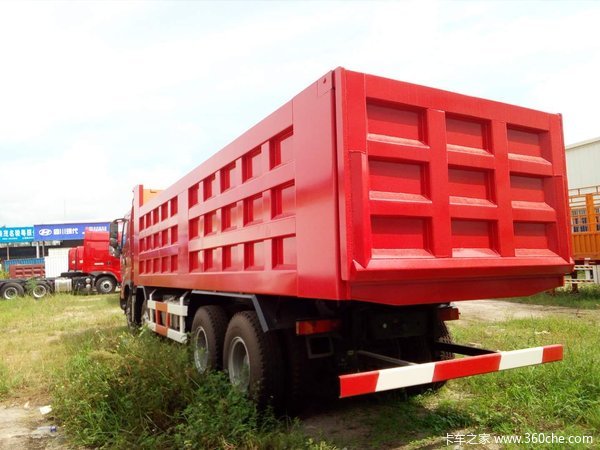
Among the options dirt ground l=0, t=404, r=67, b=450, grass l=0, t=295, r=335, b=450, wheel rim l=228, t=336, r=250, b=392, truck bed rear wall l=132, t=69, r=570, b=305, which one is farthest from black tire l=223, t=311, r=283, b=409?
dirt ground l=0, t=404, r=67, b=450

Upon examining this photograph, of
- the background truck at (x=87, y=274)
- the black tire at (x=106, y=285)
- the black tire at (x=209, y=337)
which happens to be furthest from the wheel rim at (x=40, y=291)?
the black tire at (x=209, y=337)

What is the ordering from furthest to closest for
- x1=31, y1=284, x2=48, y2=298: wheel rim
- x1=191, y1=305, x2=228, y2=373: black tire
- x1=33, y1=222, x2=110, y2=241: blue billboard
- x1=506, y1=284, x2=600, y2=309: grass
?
x1=33, y1=222, x2=110, y2=241: blue billboard < x1=31, y1=284, x2=48, y2=298: wheel rim < x1=506, y1=284, x2=600, y2=309: grass < x1=191, y1=305, x2=228, y2=373: black tire

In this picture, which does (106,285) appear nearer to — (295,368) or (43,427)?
(43,427)

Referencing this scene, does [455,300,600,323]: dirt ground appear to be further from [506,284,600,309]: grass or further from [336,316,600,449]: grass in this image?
[336,316,600,449]: grass

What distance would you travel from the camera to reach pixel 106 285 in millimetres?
19609

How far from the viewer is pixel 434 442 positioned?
3.32 m

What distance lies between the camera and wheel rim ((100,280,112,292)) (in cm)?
1952

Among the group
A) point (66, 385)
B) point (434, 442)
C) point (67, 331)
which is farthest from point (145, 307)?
point (434, 442)

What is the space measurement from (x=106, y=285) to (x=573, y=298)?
16703 millimetres

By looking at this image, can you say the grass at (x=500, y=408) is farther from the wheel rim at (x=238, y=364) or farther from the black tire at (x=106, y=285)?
the black tire at (x=106, y=285)

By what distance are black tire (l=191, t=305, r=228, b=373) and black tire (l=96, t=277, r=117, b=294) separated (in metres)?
16.0

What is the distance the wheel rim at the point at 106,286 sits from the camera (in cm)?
1952

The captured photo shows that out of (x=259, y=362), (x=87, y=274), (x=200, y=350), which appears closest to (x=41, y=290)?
(x=87, y=274)

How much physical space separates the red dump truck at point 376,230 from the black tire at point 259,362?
0.04 ft
